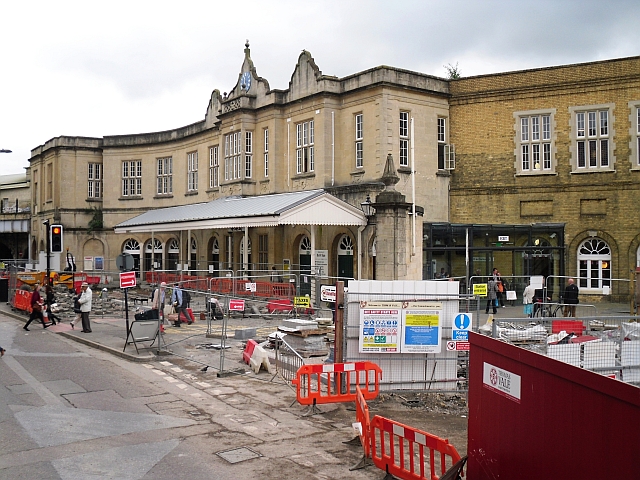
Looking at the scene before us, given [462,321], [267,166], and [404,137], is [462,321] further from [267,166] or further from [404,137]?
[267,166]

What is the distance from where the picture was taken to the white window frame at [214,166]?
4000cm

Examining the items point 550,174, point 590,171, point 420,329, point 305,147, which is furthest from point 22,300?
point 590,171

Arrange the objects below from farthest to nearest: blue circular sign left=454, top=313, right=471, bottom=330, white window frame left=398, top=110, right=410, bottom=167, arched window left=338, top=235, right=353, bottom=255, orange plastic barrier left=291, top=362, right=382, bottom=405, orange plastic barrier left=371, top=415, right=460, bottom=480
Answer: arched window left=338, top=235, right=353, bottom=255
white window frame left=398, top=110, right=410, bottom=167
blue circular sign left=454, top=313, right=471, bottom=330
orange plastic barrier left=291, top=362, right=382, bottom=405
orange plastic barrier left=371, top=415, right=460, bottom=480

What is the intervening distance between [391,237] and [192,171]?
23963mm

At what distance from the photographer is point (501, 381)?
20.0 feet

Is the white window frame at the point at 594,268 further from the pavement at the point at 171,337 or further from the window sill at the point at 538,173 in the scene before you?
the pavement at the point at 171,337

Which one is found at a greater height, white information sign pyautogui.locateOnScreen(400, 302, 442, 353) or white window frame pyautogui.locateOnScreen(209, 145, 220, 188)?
white window frame pyautogui.locateOnScreen(209, 145, 220, 188)

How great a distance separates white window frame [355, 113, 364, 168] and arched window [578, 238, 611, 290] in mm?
10550

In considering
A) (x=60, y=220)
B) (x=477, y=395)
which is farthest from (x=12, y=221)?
(x=477, y=395)

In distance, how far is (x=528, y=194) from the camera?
1160 inches

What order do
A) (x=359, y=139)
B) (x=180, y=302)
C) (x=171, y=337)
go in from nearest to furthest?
(x=171, y=337) → (x=180, y=302) → (x=359, y=139)

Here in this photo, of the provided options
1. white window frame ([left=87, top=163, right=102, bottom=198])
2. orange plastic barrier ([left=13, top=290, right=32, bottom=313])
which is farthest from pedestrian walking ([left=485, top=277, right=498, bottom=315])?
white window frame ([left=87, top=163, right=102, bottom=198])

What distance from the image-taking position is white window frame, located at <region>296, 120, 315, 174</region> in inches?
1220

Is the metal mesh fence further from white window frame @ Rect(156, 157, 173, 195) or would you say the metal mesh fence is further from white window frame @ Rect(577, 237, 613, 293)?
white window frame @ Rect(156, 157, 173, 195)
